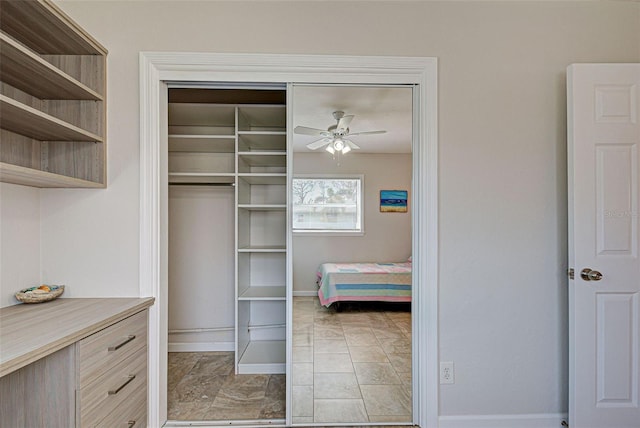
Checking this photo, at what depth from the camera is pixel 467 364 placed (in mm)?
1876

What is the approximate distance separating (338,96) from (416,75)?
0.61m

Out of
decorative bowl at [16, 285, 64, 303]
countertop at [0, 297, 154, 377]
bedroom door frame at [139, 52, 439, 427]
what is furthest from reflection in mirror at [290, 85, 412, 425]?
decorative bowl at [16, 285, 64, 303]

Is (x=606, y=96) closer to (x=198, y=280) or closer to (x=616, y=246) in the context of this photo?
(x=616, y=246)

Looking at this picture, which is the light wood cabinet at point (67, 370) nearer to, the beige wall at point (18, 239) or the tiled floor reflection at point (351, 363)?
the beige wall at point (18, 239)

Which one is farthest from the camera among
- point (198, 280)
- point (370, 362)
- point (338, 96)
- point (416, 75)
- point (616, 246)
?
point (198, 280)

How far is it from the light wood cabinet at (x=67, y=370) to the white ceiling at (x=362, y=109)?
1531mm

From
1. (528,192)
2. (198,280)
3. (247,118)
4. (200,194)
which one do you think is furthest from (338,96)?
(198,280)

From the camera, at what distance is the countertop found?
40.4 inches

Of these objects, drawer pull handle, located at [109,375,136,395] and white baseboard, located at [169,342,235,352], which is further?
white baseboard, located at [169,342,235,352]

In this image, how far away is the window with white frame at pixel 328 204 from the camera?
2.46 m

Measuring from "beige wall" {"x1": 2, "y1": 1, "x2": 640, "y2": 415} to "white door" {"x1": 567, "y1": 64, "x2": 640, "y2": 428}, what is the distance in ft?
0.48

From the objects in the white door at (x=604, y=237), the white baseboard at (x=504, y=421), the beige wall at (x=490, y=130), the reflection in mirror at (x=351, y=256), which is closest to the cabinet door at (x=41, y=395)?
the reflection in mirror at (x=351, y=256)

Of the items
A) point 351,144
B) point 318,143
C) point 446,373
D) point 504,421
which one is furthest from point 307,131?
point 504,421

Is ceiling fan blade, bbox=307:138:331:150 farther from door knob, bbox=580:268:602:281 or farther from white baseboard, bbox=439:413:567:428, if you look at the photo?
white baseboard, bbox=439:413:567:428
